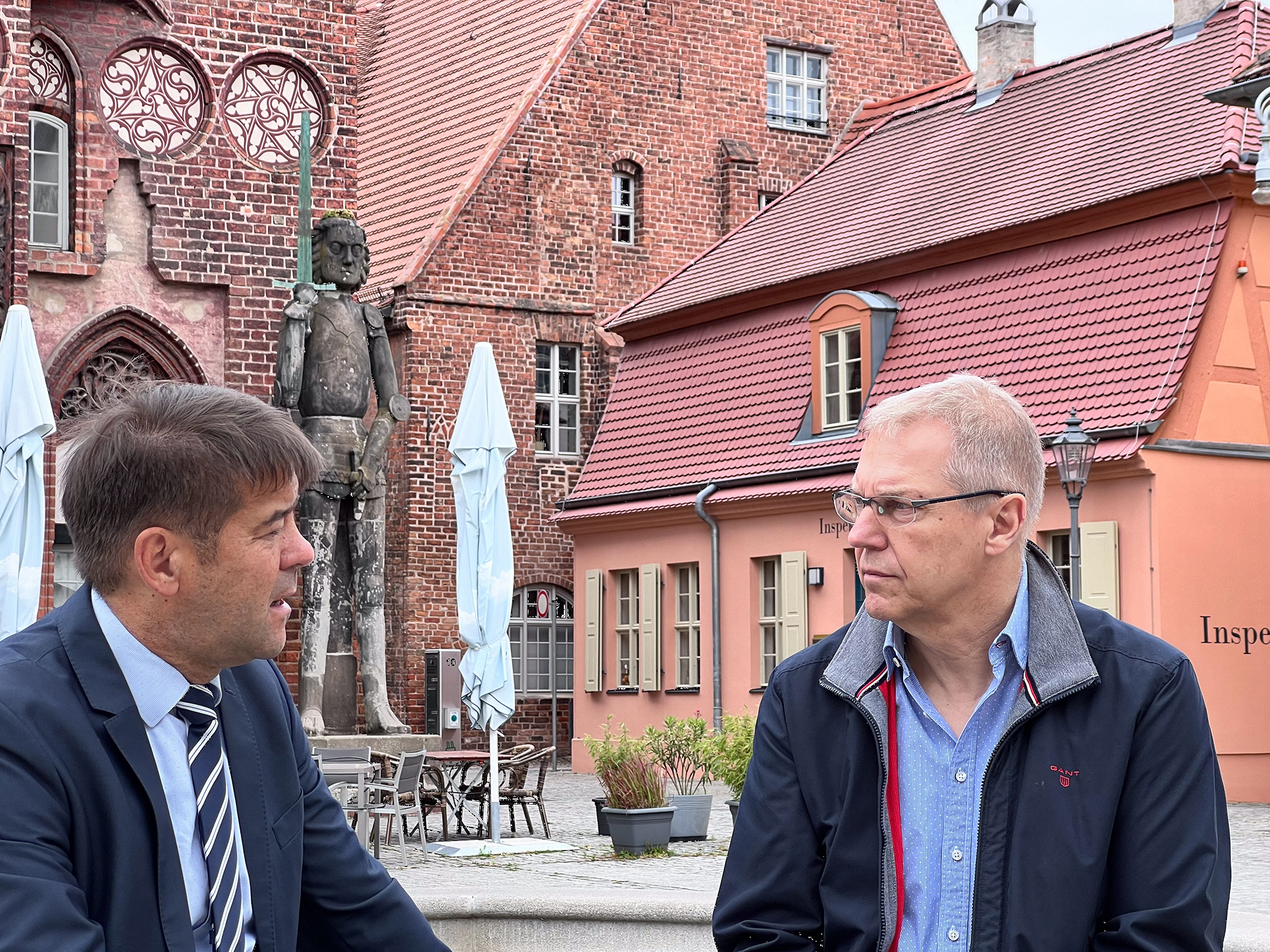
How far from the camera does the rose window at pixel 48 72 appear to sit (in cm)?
1780

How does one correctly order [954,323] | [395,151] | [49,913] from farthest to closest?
[395,151]
[954,323]
[49,913]

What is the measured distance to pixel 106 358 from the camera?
18328 millimetres

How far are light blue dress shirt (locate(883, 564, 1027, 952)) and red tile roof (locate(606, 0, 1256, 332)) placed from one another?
1524 centimetres

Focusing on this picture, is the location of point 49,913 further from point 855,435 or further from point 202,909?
point 855,435

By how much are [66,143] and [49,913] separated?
17.0 meters

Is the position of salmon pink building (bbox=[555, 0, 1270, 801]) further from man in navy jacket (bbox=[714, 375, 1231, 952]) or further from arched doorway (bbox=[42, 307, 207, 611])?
man in navy jacket (bbox=[714, 375, 1231, 952])

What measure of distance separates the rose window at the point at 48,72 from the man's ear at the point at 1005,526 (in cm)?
1625

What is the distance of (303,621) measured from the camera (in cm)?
1475

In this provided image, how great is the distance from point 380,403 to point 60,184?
545 centimetres

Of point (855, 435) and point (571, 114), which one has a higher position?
point (571, 114)

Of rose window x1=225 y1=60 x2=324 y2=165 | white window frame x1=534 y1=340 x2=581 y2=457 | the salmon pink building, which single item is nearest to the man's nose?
the salmon pink building

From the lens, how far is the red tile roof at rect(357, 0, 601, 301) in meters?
25.6

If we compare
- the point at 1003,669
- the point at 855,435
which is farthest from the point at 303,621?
the point at 1003,669

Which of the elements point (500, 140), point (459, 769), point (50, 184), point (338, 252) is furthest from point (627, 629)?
point (338, 252)
